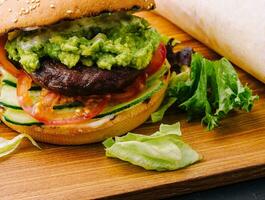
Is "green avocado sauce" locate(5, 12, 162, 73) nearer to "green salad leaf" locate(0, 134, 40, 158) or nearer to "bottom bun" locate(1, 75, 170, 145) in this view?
"bottom bun" locate(1, 75, 170, 145)

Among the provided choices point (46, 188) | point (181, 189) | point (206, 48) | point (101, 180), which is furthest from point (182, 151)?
point (206, 48)

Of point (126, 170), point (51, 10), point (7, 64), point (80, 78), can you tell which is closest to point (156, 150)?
point (126, 170)

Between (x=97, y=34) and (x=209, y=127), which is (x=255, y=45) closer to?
(x=209, y=127)

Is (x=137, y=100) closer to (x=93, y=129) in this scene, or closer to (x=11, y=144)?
(x=93, y=129)

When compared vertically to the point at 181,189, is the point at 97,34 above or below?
above

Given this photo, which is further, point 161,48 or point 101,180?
point 161,48

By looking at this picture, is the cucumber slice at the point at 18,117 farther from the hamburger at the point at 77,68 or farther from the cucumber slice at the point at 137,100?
the cucumber slice at the point at 137,100
